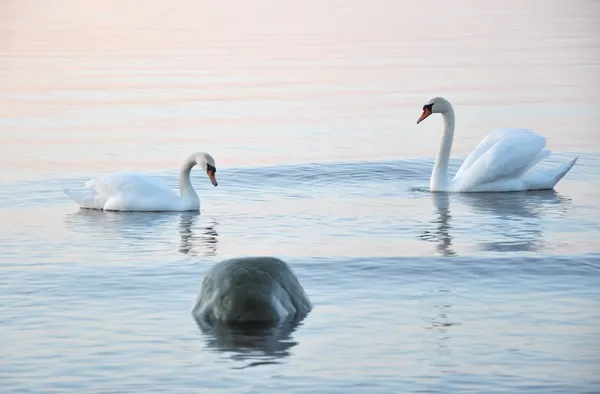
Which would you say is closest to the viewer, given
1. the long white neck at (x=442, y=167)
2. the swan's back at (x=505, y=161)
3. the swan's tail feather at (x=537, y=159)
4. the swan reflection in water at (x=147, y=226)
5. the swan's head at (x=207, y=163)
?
the swan reflection in water at (x=147, y=226)

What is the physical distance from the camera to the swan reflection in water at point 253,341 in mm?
10922

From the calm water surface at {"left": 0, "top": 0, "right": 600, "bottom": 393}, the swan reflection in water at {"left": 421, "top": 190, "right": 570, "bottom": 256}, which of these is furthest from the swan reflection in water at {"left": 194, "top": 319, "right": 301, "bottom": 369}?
the swan reflection in water at {"left": 421, "top": 190, "right": 570, "bottom": 256}

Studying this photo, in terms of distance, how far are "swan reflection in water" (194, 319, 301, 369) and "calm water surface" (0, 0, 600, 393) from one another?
28mm

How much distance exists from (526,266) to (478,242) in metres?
1.50

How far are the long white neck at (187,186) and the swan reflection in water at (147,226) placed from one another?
200 millimetres

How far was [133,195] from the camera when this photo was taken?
18.1 meters

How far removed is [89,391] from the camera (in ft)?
33.3

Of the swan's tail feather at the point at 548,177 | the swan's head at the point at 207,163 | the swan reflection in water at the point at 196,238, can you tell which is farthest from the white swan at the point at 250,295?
the swan's tail feather at the point at 548,177

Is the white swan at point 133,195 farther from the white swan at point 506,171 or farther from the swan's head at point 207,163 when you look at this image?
the white swan at point 506,171

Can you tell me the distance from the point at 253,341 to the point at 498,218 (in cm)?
653

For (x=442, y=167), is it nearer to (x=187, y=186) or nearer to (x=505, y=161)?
(x=505, y=161)

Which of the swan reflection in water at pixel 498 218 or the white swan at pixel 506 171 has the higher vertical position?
the white swan at pixel 506 171

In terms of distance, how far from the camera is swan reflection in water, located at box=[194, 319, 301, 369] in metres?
10.9

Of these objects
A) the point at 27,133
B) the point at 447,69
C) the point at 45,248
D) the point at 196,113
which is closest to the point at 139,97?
the point at 196,113
